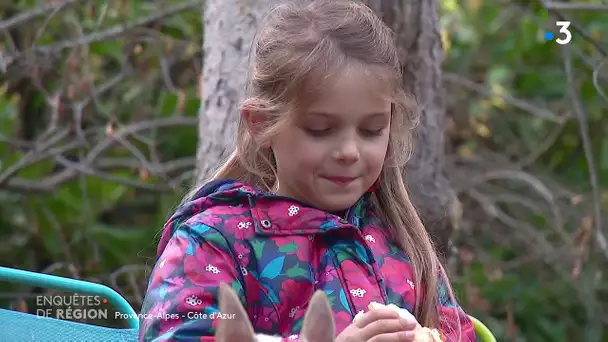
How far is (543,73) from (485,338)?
2.90 meters

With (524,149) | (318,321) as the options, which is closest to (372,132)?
(318,321)

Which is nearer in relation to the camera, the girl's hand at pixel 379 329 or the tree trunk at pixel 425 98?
the girl's hand at pixel 379 329

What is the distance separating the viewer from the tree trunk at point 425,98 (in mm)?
2736

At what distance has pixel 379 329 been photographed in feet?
4.97

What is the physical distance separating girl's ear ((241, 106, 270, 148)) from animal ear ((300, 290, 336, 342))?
576 mm

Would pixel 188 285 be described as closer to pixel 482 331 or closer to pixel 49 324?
pixel 49 324

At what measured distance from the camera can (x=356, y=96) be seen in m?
1.75

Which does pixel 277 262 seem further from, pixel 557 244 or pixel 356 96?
pixel 557 244

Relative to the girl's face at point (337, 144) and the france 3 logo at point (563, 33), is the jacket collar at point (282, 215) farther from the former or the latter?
the france 3 logo at point (563, 33)

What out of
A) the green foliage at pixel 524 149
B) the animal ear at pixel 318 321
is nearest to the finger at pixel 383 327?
the animal ear at pixel 318 321

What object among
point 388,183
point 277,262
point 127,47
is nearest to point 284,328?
point 277,262

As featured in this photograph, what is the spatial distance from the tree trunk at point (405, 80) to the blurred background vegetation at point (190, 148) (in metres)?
0.84

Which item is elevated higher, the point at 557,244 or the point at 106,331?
the point at 106,331

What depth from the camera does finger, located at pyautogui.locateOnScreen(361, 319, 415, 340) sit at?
151cm
